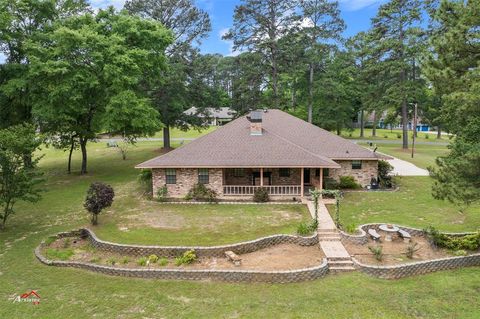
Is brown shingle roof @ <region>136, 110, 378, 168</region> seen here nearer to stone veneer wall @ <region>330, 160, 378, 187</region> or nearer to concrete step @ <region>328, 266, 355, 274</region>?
stone veneer wall @ <region>330, 160, 378, 187</region>

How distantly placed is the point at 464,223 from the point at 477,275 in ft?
18.3

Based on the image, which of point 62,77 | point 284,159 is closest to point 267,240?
point 284,159

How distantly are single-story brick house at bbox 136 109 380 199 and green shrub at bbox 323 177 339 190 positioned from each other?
0.96ft

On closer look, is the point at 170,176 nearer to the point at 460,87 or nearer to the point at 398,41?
the point at 460,87

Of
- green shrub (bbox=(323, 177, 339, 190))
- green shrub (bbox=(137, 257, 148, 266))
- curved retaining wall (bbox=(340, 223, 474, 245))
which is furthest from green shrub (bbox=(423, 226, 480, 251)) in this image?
green shrub (bbox=(137, 257, 148, 266))

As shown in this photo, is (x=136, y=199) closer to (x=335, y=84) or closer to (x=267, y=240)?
(x=267, y=240)

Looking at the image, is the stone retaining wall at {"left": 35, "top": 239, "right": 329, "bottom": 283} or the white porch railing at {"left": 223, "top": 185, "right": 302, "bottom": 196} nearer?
the stone retaining wall at {"left": 35, "top": 239, "right": 329, "bottom": 283}

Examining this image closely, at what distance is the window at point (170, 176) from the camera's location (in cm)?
→ 2298

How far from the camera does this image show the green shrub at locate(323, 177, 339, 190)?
24484 mm

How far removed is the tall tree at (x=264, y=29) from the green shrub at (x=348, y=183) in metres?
21.9

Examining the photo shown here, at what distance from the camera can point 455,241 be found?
1499 centimetres

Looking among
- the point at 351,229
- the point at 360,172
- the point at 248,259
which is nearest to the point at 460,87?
the point at 351,229

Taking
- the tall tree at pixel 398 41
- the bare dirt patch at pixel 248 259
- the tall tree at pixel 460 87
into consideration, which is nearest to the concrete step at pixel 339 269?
A: the bare dirt patch at pixel 248 259

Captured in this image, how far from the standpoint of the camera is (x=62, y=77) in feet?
89.2
